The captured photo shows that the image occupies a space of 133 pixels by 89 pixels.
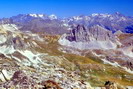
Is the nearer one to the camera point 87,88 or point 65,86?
point 65,86

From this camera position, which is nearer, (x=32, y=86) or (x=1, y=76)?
(x=32, y=86)

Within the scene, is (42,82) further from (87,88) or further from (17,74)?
(87,88)

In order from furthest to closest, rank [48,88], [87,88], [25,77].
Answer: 1. [87,88]
2. [25,77]
3. [48,88]

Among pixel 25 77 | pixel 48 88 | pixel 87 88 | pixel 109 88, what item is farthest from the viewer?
pixel 109 88

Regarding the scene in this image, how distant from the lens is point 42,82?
84.2 m

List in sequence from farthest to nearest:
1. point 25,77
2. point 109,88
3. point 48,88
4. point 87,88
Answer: point 109,88 → point 87,88 → point 25,77 → point 48,88

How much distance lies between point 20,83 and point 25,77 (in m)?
3.06

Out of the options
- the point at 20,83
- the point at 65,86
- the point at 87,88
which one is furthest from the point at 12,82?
the point at 87,88

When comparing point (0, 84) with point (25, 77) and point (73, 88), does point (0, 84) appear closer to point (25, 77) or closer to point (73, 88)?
point (25, 77)

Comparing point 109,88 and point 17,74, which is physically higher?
point 17,74

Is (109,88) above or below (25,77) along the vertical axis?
below

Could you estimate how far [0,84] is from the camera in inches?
3297

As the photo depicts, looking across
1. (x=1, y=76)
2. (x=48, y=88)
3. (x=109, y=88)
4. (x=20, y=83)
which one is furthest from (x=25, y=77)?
(x=109, y=88)

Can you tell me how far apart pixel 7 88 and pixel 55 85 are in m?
11.6
